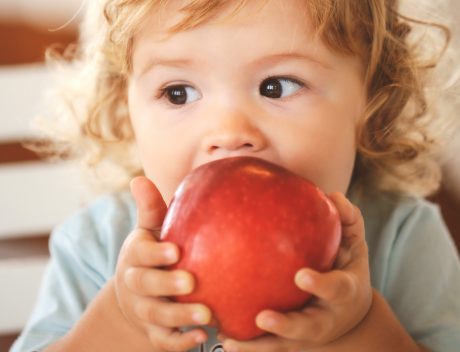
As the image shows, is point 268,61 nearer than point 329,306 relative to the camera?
No

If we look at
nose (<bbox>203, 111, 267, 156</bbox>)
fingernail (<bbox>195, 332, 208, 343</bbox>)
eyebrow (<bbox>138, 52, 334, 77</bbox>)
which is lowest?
fingernail (<bbox>195, 332, 208, 343</bbox>)

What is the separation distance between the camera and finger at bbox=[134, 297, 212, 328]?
569mm

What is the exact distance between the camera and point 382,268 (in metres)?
1.00

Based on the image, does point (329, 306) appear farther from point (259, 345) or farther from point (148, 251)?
point (148, 251)

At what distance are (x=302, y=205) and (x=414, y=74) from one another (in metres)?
0.50

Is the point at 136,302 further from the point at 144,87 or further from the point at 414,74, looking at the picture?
the point at 414,74

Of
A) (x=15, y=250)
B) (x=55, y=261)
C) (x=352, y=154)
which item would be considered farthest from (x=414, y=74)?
(x=15, y=250)

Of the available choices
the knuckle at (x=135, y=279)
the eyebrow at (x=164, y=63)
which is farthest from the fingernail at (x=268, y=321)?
the eyebrow at (x=164, y=63)

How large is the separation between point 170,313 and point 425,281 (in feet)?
1.64

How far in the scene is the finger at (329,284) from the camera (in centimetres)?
56

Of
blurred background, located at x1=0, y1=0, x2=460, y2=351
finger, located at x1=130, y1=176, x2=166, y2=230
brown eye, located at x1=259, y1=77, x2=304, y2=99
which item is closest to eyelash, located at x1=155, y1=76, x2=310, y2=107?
brown eye, located at x1=259, y1=77, x2=304, y2=99

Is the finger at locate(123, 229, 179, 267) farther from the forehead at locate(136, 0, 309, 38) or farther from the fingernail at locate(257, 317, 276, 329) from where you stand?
the forehead at locate(136, 0, 309, 38)

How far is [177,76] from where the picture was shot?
0.79 m

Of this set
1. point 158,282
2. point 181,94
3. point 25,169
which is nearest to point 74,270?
point 181,94
